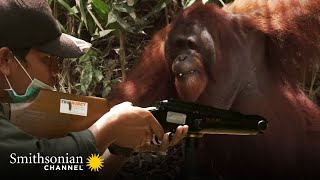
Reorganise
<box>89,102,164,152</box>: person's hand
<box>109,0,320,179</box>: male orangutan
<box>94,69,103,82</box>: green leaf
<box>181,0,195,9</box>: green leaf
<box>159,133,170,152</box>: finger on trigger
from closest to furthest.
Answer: <box>89,102,164,152</box>: person's hand → <box>159,133,170,152</box>: finger on trigger → <box>109,0,320,179</box>: male orangutan → <box>181,0,195,9</box>: green leaf → <box>94,69,103,82</box>: green leaf

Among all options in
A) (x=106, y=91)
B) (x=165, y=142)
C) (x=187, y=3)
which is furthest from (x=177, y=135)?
(x=106, y=91)

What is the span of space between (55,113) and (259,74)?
1453 mm

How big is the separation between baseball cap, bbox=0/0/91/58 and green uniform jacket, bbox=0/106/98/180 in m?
0.25

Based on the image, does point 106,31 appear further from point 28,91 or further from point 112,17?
point 28,91

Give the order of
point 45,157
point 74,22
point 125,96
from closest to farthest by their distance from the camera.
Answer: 1. point 45,157
2. point 125,96
3. point 74,22

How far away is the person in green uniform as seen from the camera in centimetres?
172

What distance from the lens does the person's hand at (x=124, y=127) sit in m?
1.81

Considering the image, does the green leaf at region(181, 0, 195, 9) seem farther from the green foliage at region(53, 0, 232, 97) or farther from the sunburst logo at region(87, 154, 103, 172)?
the sunburst logo at region(87, 154, 103, 172)

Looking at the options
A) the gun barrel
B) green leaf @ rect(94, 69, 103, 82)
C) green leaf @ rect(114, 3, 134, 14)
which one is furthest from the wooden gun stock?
green leaf @ rect(94, 69, 103, 82)

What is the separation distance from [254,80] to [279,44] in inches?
9.2

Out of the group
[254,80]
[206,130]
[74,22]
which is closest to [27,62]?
[206,130]

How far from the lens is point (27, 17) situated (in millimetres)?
1820

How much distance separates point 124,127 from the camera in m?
1.83

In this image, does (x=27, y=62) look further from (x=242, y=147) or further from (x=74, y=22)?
(x=74, y=22)
